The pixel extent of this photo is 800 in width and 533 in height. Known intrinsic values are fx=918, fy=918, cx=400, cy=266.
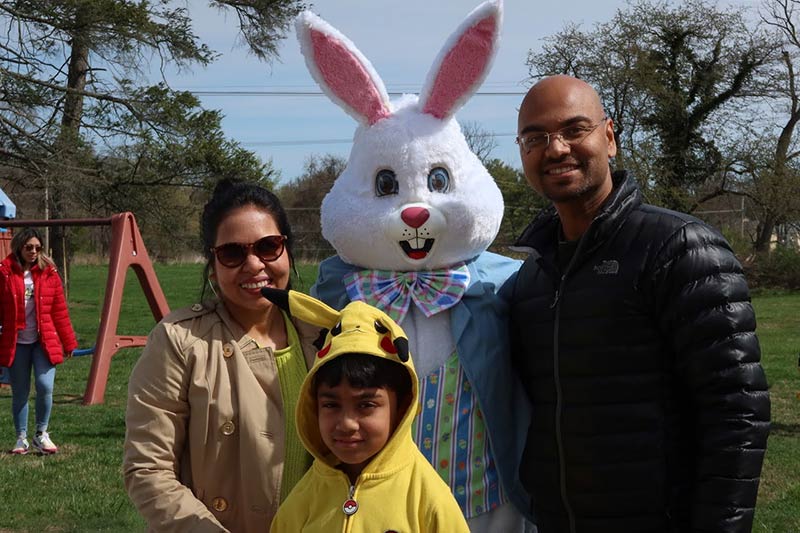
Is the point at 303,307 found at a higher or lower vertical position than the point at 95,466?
higher

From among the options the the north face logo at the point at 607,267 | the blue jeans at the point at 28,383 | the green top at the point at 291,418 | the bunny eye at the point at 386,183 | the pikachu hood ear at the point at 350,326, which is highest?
the bunny eye at the point at 386,183

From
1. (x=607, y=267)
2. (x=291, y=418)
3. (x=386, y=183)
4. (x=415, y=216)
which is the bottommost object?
(x=291, y=418)

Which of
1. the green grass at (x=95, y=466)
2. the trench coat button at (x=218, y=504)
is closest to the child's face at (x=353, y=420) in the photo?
the trench coat button at (x=218, y=504)

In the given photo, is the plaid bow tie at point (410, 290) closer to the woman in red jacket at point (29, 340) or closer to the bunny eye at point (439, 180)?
→ the bunny eye at point (439, 180)

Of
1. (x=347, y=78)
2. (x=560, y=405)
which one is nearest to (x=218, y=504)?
(x=560, y=405)

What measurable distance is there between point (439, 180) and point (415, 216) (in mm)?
223

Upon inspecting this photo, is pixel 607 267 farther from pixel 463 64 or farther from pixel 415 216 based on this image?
pixel 463 64

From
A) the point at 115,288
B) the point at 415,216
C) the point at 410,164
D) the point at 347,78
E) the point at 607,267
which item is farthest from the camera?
the point at 115,288

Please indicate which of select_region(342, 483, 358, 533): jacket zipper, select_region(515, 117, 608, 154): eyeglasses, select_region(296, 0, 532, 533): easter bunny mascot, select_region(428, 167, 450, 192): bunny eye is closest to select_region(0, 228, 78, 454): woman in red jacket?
select_region(296, 0, 532, 533): easter bunny mascot

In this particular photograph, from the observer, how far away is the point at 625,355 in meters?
2.44

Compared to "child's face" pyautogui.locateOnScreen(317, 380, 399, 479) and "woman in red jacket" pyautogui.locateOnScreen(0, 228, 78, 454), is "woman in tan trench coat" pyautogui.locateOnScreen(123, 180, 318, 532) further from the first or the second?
"woman in red jacket" pyautogui.locateOnScreen(0, 228, 78, 454)

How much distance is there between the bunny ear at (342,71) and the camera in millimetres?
3268

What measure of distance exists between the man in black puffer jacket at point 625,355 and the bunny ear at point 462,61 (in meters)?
0.59

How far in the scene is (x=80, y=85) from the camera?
16.8 meters
